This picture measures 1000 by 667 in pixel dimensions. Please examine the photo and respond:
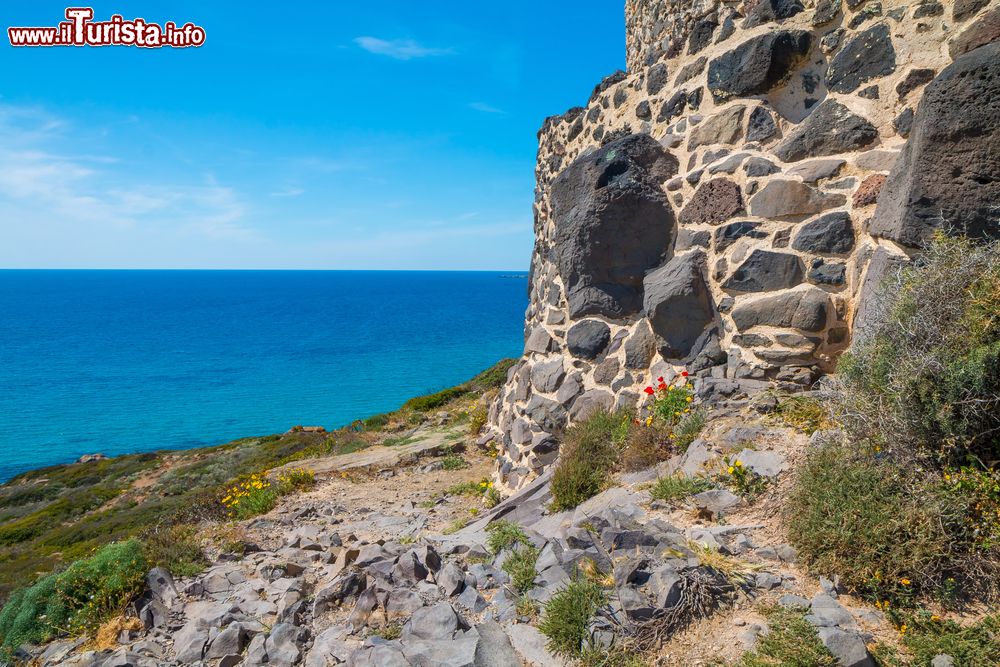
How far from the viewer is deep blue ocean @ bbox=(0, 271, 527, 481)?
3256 cm

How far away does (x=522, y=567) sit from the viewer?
3795 mm

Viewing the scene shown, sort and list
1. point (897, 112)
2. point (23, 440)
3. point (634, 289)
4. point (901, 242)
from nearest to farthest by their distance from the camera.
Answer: point (901, 242)
point (897, 112)
point (634, 289)
point (23, 440)

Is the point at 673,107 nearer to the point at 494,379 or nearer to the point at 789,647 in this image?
the point at 789,647

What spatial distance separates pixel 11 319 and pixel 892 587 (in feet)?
384

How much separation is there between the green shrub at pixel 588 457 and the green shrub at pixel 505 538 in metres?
0.64

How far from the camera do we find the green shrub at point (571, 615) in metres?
3.04

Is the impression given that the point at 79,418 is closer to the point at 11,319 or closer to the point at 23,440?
the point at 23,440

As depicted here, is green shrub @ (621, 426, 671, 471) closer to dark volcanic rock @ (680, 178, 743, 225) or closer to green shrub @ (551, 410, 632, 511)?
green shrub @ (551, 410, 632, 511)

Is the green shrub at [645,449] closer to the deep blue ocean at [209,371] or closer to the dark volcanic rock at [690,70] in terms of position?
the dark volcanic rock at [690,70]

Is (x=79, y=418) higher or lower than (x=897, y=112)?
lower

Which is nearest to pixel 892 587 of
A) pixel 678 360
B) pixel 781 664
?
pixel 781 664

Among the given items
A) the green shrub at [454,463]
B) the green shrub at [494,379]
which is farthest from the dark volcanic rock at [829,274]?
the green shrub at [494,379]

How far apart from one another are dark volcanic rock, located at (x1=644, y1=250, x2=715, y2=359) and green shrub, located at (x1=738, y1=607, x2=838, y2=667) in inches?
127

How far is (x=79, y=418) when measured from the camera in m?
35.3
